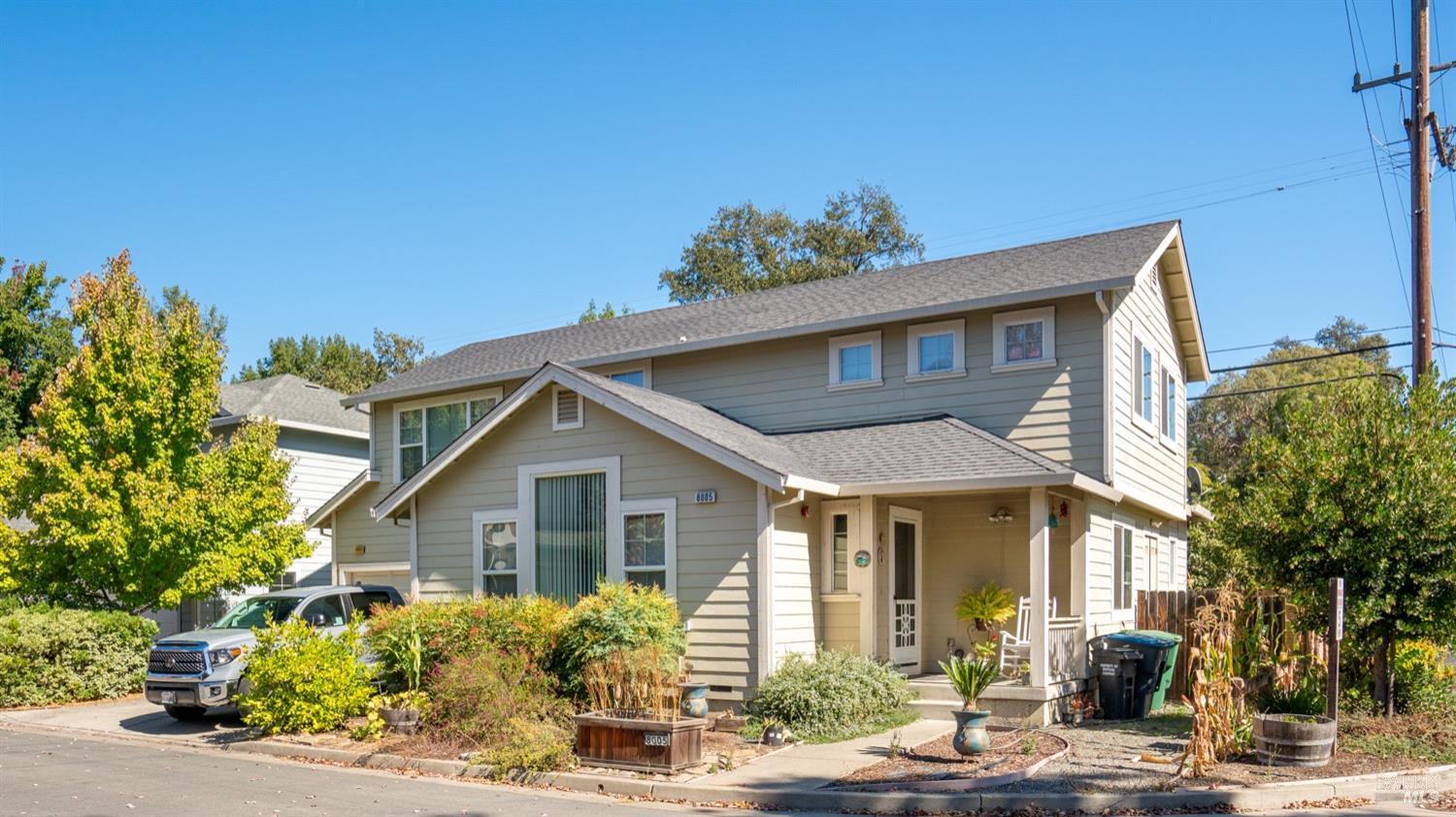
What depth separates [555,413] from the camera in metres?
16.3

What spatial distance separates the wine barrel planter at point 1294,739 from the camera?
10625 mm

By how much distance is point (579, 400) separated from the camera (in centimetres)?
1614

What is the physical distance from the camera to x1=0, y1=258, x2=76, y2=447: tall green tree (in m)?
30.8

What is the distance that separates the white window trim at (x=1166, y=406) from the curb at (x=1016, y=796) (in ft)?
28.9

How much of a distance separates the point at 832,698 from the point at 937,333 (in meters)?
6.20

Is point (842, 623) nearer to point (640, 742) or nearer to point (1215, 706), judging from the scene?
point (640, 742)

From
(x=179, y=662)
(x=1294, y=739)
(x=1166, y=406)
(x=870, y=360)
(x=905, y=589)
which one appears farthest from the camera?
(x=1166, y=406)

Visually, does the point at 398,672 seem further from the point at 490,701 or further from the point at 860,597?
the point at 860,597

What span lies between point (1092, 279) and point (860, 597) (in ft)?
17.0

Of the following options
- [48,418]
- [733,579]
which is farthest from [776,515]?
[48,418]

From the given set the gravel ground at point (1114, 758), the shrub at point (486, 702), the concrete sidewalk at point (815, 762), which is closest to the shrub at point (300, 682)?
the shrub at point (486, 702)

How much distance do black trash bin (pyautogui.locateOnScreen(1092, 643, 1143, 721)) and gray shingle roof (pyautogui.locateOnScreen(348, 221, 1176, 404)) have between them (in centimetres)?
472

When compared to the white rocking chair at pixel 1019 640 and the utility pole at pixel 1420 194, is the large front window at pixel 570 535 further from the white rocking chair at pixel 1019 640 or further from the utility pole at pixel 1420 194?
the utility pole at pixel 1420 194

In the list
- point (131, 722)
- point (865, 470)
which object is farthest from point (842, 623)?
point (131, 722)
